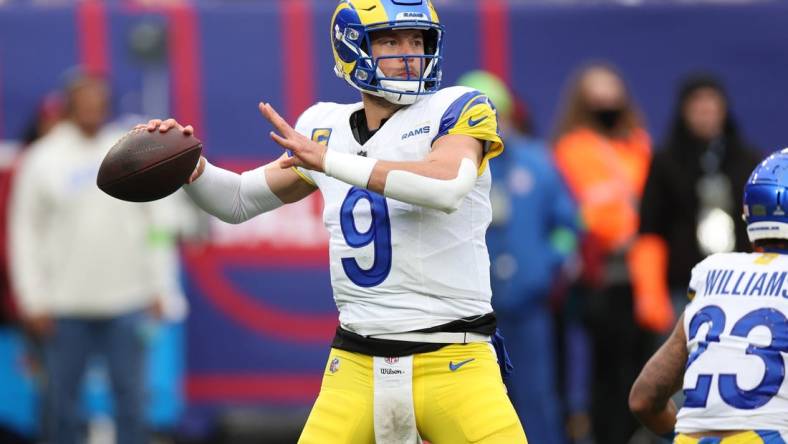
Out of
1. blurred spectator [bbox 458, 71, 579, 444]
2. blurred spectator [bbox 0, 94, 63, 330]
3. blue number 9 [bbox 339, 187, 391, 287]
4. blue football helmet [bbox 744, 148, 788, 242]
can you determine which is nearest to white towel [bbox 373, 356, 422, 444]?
blue number 9 [bbox 339, 187, 391, 287]

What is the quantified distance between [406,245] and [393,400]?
0.47 metres

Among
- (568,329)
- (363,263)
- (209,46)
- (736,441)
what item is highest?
(209,46)

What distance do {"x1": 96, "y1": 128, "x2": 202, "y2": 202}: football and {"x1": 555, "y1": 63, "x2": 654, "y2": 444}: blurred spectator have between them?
415 centimetres

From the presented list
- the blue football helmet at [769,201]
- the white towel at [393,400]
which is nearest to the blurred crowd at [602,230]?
the blue football helmet at [769,201]

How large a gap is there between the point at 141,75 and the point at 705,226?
3.82 meters

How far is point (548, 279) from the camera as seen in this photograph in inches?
337

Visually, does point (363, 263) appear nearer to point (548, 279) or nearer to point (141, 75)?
point (548, 279)

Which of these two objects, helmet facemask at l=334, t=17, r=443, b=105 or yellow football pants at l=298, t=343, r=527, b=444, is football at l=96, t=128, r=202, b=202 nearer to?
helmet facemask at l=334, t=17, r=443, b=105

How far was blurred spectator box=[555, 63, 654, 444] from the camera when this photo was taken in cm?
874

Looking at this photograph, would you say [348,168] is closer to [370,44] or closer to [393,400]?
[370,44]

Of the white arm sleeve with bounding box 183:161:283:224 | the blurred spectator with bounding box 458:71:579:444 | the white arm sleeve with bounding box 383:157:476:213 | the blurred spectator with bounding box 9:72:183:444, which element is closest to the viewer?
the white arm sleeve with bounding box 383:157:476:213

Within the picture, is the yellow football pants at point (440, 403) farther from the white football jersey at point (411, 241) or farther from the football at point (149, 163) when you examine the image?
the football at point (149, 163)

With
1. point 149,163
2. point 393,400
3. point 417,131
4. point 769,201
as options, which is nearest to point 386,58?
point 417,131

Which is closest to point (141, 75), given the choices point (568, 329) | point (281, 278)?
point (281, 278)
